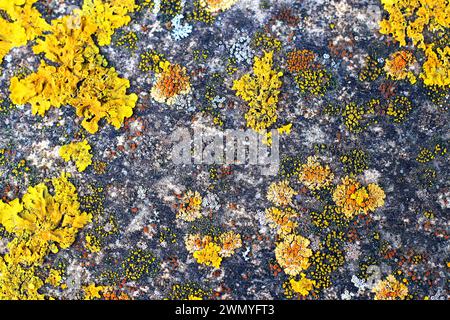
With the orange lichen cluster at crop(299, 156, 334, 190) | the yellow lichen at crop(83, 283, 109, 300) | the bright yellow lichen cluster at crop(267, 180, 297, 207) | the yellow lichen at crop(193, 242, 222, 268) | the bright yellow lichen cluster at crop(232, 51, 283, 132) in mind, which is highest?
the bright yellow lichen cluster at crop(232, 51, 283, 132)

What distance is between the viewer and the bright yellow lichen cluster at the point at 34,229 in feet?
12.0

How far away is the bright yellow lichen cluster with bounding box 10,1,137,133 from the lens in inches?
144

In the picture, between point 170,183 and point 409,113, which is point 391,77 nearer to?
point 409,113

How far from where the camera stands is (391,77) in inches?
141

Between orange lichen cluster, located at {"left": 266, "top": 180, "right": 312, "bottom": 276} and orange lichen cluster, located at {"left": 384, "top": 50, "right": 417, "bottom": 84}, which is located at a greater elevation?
orange lichen cluster, located at {"left": 384, "top": 50, "right": 417, "bottom": 84}

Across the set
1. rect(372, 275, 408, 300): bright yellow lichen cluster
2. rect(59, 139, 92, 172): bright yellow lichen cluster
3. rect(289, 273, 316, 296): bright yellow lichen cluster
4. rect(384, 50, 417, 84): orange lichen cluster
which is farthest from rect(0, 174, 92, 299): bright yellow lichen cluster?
rect(384, 50, 417, 84): orange lichen cluster

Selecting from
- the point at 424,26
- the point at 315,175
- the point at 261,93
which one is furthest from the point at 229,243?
the point at 424,26

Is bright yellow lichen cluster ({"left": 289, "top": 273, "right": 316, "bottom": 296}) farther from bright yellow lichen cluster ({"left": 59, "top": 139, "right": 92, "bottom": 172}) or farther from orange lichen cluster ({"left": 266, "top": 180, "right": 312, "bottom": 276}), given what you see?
bright yellow lichen cluster ({"left": 59, "top": 139, "right": 92, "bottom": 172})

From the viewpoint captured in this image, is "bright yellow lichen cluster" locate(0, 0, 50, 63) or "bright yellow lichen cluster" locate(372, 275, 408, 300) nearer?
"bright yellow lichen cluster" locate(372, 275, 408, 300)

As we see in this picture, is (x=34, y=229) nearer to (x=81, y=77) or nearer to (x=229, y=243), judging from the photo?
(x=81, y=77)

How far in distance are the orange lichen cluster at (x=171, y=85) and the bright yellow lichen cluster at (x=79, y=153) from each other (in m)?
0.65

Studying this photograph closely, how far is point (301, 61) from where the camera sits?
3.64 m

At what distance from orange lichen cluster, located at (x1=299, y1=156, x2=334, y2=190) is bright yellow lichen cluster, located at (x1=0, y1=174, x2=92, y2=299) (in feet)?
5.42

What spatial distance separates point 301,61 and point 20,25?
2143 millimetres
